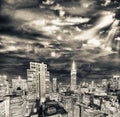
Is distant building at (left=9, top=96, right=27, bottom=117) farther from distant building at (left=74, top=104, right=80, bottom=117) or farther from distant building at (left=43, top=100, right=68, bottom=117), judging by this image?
distant building at (left=74, top=104, right=80, bottom=117)

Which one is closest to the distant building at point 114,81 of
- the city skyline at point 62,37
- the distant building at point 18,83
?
the city skyline at point 62,37

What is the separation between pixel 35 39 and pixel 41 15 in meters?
0.33

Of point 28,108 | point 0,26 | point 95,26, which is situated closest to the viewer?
point 0,26

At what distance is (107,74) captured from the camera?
393 cm

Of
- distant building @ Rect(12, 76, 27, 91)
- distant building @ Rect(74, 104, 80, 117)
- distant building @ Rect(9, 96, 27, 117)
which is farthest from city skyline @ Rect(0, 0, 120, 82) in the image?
distant building @ Rect(74, 104, 80, 117)

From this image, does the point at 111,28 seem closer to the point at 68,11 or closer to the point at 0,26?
the point at 68,11

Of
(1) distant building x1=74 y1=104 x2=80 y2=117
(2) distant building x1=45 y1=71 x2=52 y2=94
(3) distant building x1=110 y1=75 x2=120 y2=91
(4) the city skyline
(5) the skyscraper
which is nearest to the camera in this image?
(4) the city skyline

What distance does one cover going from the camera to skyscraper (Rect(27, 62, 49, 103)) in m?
3.50

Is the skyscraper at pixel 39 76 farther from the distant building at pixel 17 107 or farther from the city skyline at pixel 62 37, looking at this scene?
the distant building at pixel 17 107

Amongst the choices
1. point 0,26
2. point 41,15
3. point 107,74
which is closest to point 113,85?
point 107,74

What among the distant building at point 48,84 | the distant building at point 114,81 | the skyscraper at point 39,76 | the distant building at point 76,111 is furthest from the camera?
the distant building at point 114,81

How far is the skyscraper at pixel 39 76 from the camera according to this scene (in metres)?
3.50

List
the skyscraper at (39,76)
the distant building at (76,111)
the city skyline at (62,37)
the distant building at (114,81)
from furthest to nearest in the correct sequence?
1. the distant building at (114,81)
2. the distant building at (76,111)
3. the skyscraper at (39,76)
4. the city skyline at (62,37)

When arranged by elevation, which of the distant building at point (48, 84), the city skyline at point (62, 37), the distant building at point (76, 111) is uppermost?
the city skyline at point (62, 37)
